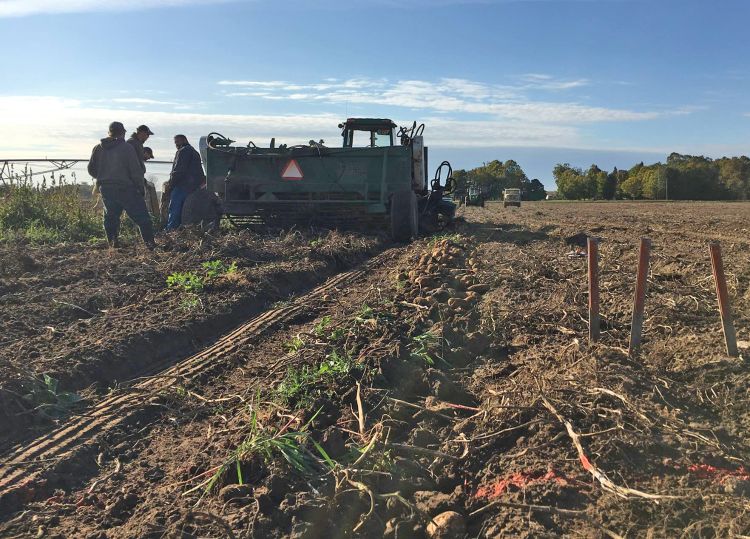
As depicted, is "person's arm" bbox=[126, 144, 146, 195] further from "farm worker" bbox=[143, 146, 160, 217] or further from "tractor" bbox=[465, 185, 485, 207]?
"tractor" bbox=[465, 185, 485, 207]

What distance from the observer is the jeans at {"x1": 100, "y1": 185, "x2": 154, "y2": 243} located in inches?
365

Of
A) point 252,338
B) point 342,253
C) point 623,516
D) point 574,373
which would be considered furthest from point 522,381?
point 342,253

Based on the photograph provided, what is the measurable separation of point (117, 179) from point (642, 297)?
302 inches

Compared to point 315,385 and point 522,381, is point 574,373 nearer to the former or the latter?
point 522,381

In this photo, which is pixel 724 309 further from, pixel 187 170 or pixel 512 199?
pixel 512 199

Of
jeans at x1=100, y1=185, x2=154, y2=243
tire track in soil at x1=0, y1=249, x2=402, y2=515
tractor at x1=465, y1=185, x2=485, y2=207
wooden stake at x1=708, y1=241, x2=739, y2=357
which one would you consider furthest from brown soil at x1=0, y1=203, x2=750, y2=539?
tractor at x1=465, y1=185, x2=485, y2=207

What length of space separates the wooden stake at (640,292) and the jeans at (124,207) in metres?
7.29

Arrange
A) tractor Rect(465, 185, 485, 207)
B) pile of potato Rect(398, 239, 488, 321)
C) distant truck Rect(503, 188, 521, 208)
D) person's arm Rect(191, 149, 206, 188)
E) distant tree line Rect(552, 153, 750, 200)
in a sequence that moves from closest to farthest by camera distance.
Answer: pile of potato Rect(398, 239, 488, 321) < person's arm Rect(191, 149, 206, 188) < tractor Rect(465, 185, 485, 207) < distant truck Rect(503, 188, 521, 208) < distant tree line Rect(552, 153, 750, 200)

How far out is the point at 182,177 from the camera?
11109mm

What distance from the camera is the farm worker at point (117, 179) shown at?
914cm

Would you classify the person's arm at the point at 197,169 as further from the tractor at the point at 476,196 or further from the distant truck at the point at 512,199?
the distant truck at the point at 512,199

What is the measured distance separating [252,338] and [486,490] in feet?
9.76

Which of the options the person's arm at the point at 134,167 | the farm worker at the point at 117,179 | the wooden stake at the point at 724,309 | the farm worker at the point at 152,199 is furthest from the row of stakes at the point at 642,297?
the farm worker at the point at 152,199

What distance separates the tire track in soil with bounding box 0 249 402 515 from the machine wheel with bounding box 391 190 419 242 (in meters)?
6.04
